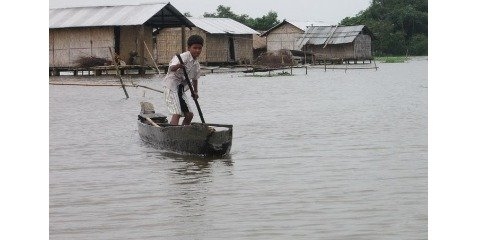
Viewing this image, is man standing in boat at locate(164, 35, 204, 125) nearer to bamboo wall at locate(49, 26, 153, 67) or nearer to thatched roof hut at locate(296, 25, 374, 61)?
bamboo wall at locate(49, 26, 153, 67)

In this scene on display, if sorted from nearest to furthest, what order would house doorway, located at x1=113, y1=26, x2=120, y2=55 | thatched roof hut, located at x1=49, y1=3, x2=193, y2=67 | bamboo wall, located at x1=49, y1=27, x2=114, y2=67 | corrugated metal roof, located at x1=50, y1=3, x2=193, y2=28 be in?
1. corrugated metal roof, located at x1=50, y1=3, x2=193, y2=28
2. thatched roof hut, located at x1=49, y1=3, x2=193, y2=67
3. bamboo wall, located at x1=49, y1=27, x2=114, y2=67
4. house doorway, located at x1=113, y1=26, x2=120, y2=55

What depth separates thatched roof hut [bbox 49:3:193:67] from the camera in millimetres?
9188

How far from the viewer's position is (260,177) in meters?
5.15

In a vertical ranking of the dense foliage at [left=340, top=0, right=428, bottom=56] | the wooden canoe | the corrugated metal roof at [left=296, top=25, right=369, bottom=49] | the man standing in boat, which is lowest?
the wooden canoe

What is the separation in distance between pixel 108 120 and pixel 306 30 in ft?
30.9

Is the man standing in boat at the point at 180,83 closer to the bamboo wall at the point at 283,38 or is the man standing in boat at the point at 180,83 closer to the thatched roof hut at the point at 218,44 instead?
the thatched roof hut at the point at 218,44

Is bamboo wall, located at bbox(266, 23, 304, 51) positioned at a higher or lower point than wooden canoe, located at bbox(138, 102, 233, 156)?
higher

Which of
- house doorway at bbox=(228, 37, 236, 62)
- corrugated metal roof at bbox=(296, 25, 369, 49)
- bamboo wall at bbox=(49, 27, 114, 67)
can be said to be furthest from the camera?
house doorway at bbox=(228, 37, 236, 62)

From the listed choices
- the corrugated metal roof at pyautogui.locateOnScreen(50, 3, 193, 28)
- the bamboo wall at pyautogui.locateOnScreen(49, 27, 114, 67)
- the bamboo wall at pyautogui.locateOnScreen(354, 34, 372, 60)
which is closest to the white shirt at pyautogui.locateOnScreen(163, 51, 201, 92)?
the corrugated metal roof at pyautogui.locateOnScreen(50, 3, 193, 28)

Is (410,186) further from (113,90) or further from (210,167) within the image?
(113,90)

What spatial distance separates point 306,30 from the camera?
675 inches

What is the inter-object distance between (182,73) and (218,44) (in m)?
12.1

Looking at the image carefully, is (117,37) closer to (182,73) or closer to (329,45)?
(329,45)

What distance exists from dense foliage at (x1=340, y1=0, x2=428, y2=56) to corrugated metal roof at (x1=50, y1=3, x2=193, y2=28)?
81.5 inches
